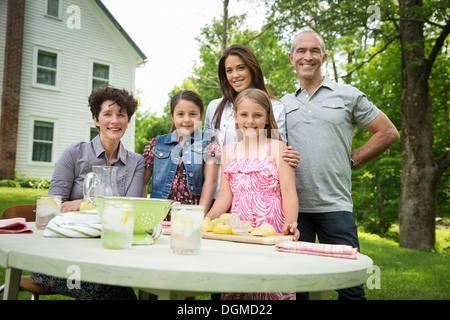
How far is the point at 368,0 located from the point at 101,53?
10.9 m

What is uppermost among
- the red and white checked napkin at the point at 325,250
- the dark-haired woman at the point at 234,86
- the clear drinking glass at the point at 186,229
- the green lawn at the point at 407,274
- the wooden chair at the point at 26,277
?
the dark-haired woman at the point at 234,86

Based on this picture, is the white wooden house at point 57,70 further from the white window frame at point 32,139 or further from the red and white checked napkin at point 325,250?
the red and white checked napkin at point 325,250

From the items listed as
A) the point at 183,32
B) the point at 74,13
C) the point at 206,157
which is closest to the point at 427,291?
the point at 206,157

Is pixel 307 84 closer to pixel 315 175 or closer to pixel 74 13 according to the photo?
pixel 315 175

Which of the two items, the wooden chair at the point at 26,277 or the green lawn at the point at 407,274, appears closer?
the wooden chair at the point at 26,277

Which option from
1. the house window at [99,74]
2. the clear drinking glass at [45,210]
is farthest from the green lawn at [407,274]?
the house window at [99,74]

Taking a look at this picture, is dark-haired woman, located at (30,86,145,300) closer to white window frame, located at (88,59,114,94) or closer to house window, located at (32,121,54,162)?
house window, located at (32,121,54,162)

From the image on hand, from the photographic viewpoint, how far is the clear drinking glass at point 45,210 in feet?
6.37

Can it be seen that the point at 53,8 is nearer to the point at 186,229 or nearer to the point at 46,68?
the point at 46,68

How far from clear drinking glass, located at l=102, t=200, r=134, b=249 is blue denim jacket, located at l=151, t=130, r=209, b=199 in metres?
1.44

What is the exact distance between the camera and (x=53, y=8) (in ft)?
48.4

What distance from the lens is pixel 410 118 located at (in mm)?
9062

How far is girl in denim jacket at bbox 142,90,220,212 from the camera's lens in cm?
284

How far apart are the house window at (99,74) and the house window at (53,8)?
217 cm
